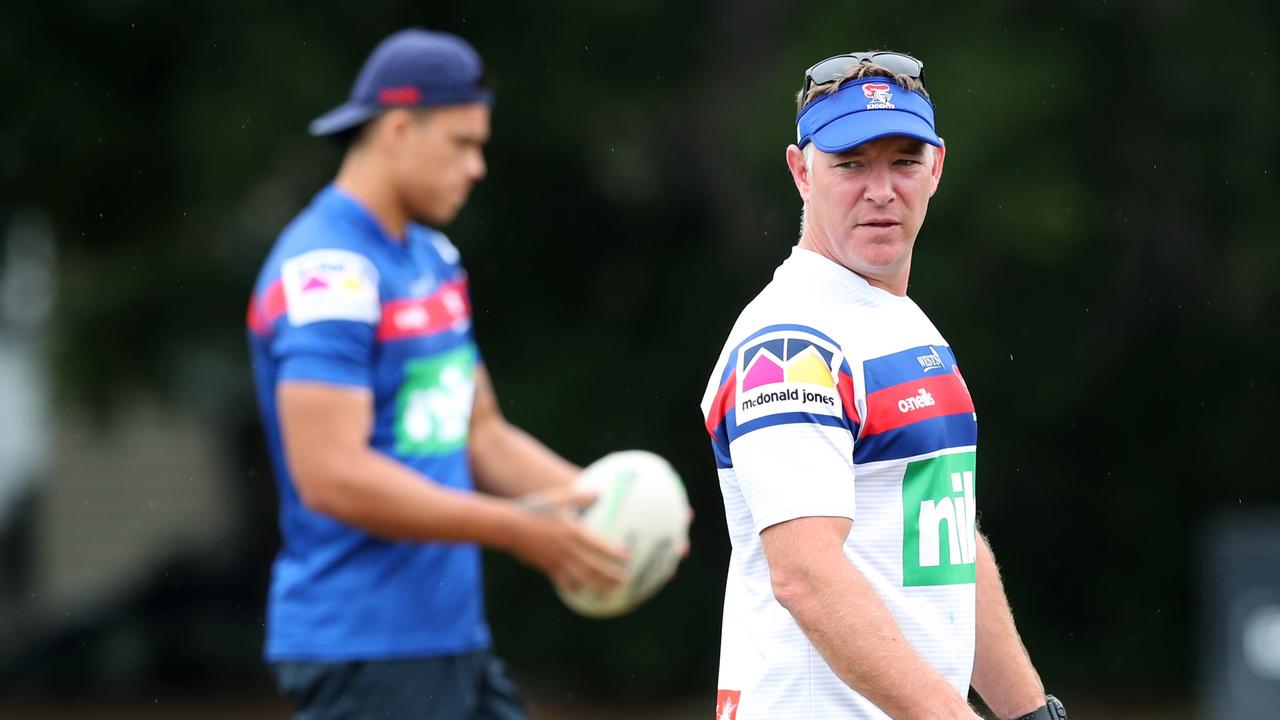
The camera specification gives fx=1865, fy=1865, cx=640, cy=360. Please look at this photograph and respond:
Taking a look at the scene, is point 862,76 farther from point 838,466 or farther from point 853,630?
point 853,630

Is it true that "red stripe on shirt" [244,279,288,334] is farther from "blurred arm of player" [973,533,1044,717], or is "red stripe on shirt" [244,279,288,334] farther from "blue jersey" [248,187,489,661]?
"blurred arm of player" [973,533,1044,717]

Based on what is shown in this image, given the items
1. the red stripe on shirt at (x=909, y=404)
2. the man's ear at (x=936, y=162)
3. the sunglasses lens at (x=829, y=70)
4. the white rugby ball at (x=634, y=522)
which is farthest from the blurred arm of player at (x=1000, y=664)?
the white rugby ball at (x=634, y=522)

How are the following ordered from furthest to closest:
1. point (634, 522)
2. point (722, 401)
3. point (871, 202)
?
point (634, 522), point (871, 202), point (722, 401)

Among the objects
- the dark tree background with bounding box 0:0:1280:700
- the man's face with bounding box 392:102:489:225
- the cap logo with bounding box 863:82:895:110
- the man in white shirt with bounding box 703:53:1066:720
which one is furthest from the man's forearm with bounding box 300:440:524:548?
the dark tree background with bounding box 0:0:1280:700

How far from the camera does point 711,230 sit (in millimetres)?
14703

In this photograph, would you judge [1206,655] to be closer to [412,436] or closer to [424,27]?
[424,27]

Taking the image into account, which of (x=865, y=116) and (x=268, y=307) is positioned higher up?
(x=865, y=116)

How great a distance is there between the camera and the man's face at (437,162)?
16.6 feet

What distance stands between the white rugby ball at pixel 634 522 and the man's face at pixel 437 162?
2.77ft

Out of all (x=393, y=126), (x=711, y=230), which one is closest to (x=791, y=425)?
(x=393, y=126)

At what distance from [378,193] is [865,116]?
81.3 inches

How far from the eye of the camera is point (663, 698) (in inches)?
625

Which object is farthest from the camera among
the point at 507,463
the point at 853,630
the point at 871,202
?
the point at 507,463

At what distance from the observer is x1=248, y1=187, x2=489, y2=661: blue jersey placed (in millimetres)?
4723
